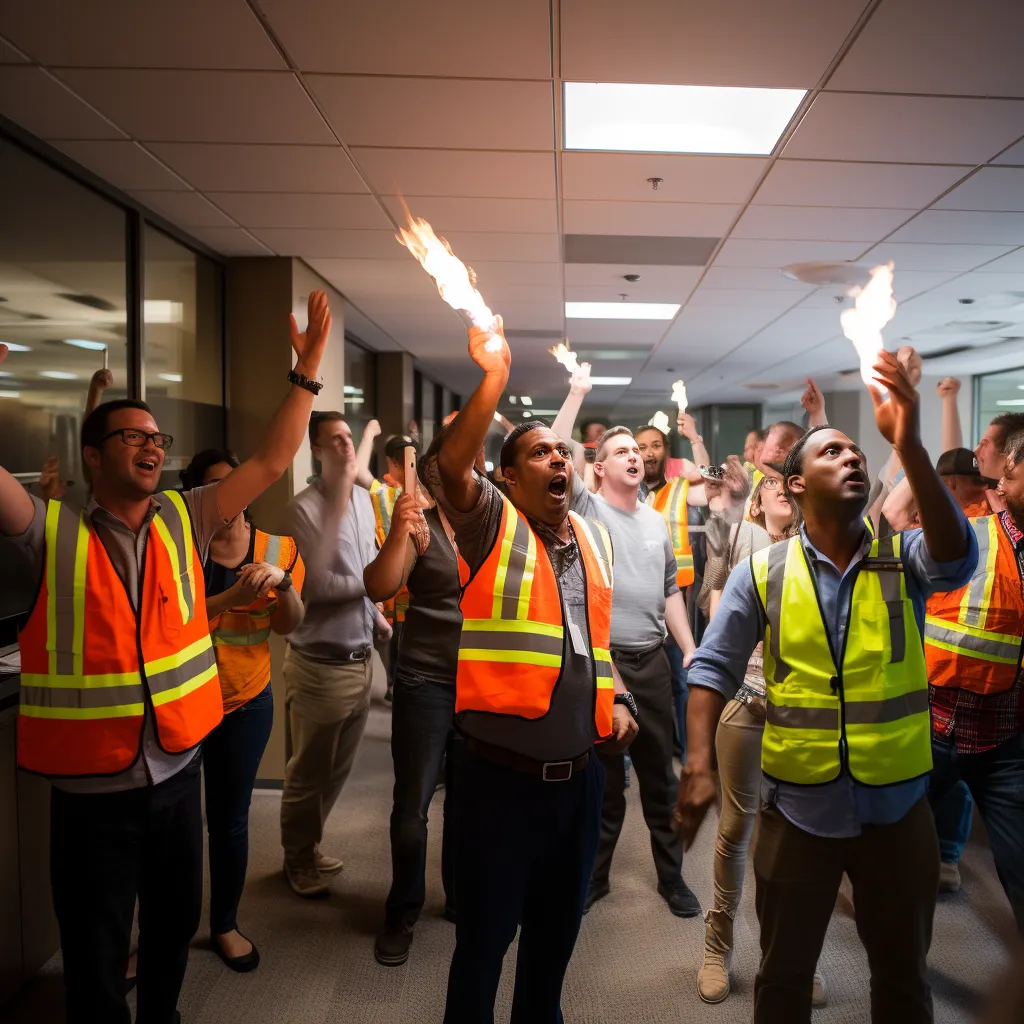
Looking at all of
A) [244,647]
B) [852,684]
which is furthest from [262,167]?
[852,684]

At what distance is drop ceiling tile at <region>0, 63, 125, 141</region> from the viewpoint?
97.5 inches

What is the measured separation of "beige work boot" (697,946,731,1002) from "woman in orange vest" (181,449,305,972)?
1384 millimetres

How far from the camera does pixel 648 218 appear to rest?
12.9 ft

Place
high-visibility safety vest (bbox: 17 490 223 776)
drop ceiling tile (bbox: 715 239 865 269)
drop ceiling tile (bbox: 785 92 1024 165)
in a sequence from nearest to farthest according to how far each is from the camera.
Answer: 1. high-visibility safety vest (bbox: 17 490 223 776)
2. drop ceiling tile (bbox: 785 92 1024 165)
3. drop ceiling tile (bbox: 715 239 865 269)

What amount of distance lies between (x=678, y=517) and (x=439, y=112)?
9.27ft

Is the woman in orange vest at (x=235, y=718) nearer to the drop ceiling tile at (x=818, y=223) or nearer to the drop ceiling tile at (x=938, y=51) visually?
the drop ceiling tile at (x=938, y=51)

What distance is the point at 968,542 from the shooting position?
69.1 inches

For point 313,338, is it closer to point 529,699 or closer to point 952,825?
point 529,699

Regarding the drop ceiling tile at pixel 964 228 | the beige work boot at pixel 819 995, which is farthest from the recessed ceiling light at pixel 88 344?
the drop ceiling tile at pixel 964 228

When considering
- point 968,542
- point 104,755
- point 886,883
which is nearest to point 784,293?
point 968,542

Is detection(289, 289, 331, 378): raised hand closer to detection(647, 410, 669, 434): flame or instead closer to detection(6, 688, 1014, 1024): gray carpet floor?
detection(6, 688, 1014, 1024): gray carpet floor

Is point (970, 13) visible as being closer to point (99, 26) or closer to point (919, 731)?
point (919, 731)

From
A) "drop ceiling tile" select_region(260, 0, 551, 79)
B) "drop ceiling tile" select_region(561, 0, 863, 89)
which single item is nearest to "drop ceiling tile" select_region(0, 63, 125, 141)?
"drop ceiling tile" select_region(260, 0, 551, 79)

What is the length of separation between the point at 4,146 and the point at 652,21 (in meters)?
2.19
